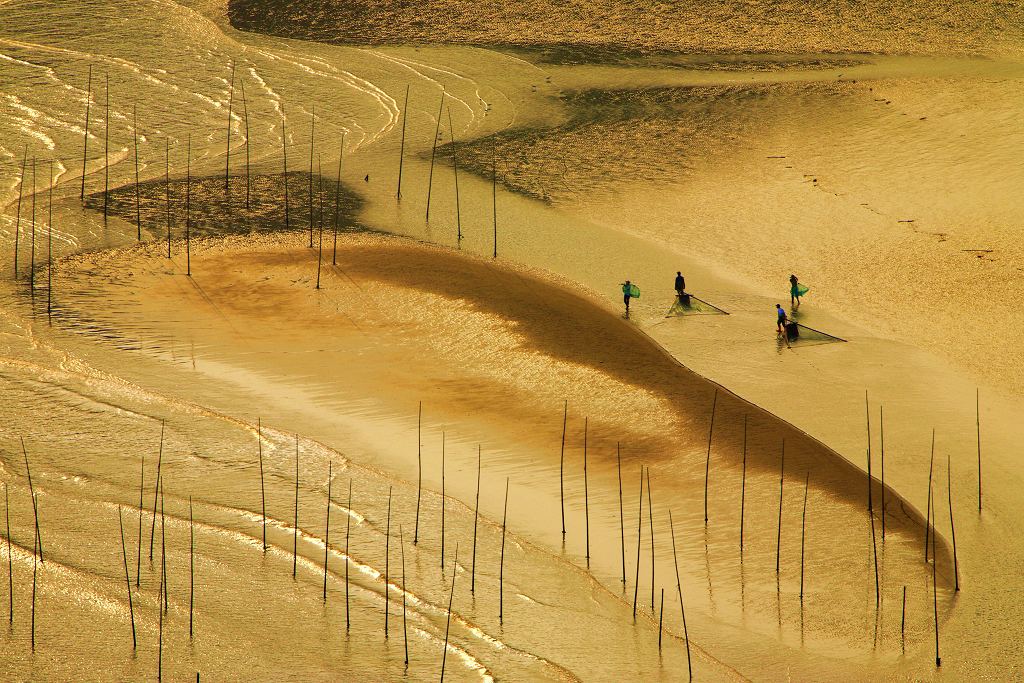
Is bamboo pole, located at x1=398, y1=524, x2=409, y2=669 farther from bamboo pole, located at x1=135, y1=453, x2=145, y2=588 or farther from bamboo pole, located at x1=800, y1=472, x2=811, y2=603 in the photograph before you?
bamboo pole, located at x1=800, y1=472, x2=811, y2=603

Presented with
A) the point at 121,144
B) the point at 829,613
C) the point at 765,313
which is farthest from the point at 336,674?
the point at 121,144

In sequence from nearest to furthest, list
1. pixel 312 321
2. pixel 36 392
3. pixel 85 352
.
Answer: pixel 36 392 → pixel 85 352 → pixel 312 321

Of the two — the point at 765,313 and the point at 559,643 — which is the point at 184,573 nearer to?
the point at 559,643

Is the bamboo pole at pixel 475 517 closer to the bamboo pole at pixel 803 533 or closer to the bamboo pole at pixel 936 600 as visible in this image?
the bamboo pole at pixel 803 533

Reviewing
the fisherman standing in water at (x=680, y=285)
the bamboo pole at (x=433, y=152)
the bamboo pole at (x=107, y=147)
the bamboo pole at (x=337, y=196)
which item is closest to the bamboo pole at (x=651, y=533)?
the fisherman standing in water at (x=680, y=285)

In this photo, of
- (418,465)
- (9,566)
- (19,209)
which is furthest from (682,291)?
(19,209)
